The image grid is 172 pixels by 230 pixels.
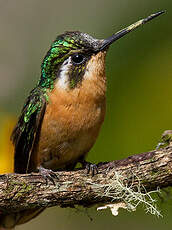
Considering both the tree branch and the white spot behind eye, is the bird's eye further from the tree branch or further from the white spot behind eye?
the tree branch

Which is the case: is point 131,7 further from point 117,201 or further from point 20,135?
point 117,201

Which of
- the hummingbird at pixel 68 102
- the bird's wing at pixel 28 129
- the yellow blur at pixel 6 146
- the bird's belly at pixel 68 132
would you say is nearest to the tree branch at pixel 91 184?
the hummingbird at pixel 68 102

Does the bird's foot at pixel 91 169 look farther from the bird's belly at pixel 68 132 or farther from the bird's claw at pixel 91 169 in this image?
the bird's belly at pixel 68 132

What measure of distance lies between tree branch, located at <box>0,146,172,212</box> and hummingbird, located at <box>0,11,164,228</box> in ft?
1.00

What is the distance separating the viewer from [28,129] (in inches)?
255

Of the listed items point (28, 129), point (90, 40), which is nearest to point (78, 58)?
point (90, 40)

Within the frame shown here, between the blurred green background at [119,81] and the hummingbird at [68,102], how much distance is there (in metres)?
0.71

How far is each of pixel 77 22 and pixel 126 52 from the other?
17.8 feet

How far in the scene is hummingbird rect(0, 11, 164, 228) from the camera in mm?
6074

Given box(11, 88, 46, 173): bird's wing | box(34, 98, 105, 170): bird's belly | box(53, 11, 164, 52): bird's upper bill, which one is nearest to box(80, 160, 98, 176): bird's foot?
box(34, 98, 105, 170): bird's belly

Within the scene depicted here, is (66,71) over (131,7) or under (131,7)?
under

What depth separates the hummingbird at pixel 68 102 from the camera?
6074 mm

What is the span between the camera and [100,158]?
6.86 m

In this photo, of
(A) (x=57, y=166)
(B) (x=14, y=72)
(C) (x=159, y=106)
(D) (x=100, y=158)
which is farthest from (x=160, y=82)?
(B) (x=14, y=72)
